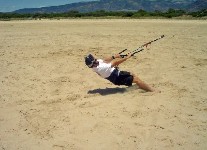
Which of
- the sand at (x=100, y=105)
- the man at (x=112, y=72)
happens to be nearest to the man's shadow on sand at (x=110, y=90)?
the sand at (x=100, y=105)

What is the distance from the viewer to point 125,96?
941 cm

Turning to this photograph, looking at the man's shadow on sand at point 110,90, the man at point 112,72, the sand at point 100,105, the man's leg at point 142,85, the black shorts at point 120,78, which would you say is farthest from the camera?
the man's shadow on sand at point 110,90

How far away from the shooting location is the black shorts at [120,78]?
9539 mm

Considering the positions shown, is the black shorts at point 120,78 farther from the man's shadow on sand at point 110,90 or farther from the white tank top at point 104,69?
the man's shadow on sand at point 110,90

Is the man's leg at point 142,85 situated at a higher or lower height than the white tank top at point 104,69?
lower

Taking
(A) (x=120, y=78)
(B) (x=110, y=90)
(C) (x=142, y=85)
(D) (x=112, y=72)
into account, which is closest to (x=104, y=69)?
(D) (x=112, y=72)

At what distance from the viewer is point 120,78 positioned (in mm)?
9602

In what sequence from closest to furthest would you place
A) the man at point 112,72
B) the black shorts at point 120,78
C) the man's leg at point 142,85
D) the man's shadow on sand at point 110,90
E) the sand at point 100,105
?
the sand at point 100,105 < the man at point 112,72 < the black shorts at point 120,78 < the man's leg at point 142,85 < the man's shadow on sand at point 110,90

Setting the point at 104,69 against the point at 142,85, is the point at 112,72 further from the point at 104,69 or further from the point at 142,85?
the point at 142,85

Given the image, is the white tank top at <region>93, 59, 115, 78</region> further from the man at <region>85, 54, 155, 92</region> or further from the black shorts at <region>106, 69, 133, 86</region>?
the black shorts at <region>106, 69, 133, 86</region>

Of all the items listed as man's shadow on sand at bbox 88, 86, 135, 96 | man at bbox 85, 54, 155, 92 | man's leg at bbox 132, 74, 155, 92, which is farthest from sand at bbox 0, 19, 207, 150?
man at bbox 85, 54, 155, 92

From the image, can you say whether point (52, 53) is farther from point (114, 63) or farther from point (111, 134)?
point (111, 134)

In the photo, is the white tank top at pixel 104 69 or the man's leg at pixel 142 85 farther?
the man's leg at pixel 142 85

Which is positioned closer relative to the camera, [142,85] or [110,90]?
[142,85]
